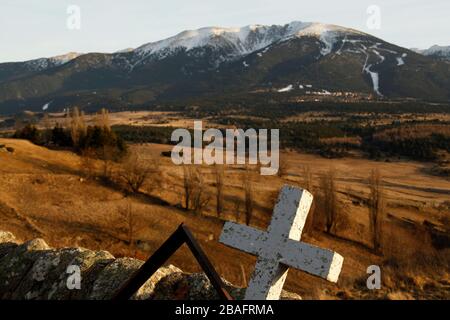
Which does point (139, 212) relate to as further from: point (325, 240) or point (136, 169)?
point (325, 240)

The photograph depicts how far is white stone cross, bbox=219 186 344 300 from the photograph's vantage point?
4449 mm

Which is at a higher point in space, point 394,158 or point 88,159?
point 88,159

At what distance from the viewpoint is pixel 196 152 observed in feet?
257

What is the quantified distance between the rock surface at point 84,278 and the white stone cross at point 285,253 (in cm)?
127

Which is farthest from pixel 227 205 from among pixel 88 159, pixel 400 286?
pixel 400 286

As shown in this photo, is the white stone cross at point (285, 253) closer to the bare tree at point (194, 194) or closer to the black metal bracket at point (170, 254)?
the black metal bracket at point (170, 254)

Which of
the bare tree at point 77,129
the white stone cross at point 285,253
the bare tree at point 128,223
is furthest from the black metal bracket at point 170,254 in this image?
the bare tree at point 77,129

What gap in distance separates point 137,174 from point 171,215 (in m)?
6.68

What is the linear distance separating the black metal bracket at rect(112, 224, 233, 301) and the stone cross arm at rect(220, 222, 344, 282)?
920mm

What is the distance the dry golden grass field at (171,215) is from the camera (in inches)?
1051

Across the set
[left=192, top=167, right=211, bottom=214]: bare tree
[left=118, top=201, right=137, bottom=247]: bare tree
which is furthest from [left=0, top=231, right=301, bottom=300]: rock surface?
[left=192, top=167, right=211, bottom=214]: bare tree

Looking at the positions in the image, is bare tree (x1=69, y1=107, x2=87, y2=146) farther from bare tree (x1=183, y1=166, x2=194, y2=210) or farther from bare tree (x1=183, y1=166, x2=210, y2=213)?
bare tree (x1=183, y1=166, x2=210, y2=213)

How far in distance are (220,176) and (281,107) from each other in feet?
471
